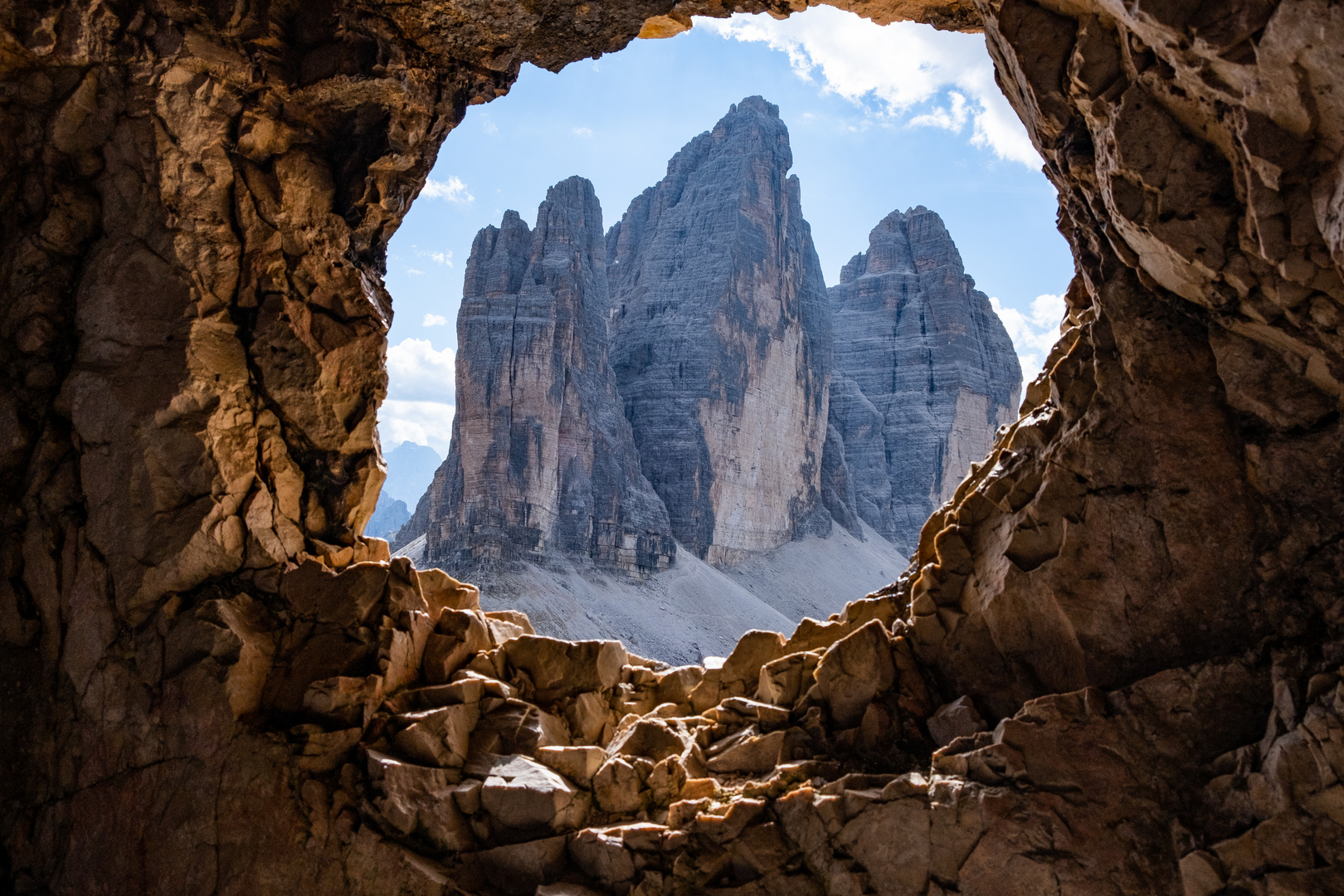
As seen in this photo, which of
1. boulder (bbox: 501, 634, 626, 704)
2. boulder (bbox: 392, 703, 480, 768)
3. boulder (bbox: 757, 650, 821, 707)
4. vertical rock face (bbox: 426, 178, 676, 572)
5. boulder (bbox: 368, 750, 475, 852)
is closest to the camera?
boulder (bbox: 368, 750, 475, 852)

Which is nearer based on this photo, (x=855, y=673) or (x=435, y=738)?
(x=435, y=738)

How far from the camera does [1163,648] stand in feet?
32.9

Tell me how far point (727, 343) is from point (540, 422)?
1037 inches

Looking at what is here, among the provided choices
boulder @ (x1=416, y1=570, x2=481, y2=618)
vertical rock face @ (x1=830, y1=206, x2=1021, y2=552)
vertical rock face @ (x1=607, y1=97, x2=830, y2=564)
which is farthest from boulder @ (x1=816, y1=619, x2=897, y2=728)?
vertical rock face @ (x1=830, y1=206, x2=1021, y2=552)

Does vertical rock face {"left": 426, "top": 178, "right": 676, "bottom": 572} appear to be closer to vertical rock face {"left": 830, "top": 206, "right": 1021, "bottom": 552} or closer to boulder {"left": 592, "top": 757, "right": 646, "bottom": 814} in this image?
vertical rock face {"left": 830, "top": 206, "right": 1021, "bottom": 552}

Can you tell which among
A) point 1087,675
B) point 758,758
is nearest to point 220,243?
point 758,758

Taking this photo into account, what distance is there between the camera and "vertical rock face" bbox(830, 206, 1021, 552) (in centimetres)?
10031

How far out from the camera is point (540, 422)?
2352 inches

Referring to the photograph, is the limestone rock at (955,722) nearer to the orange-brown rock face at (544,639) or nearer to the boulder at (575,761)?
the orange-brown rock face at (544,639)

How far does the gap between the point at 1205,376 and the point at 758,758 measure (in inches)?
284

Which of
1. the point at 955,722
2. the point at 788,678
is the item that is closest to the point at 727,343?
the point at 788,678

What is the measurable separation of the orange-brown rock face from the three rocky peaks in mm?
44535

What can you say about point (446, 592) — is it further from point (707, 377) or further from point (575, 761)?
point (707, 377)

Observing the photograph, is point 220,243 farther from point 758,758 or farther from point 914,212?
point 914,212
